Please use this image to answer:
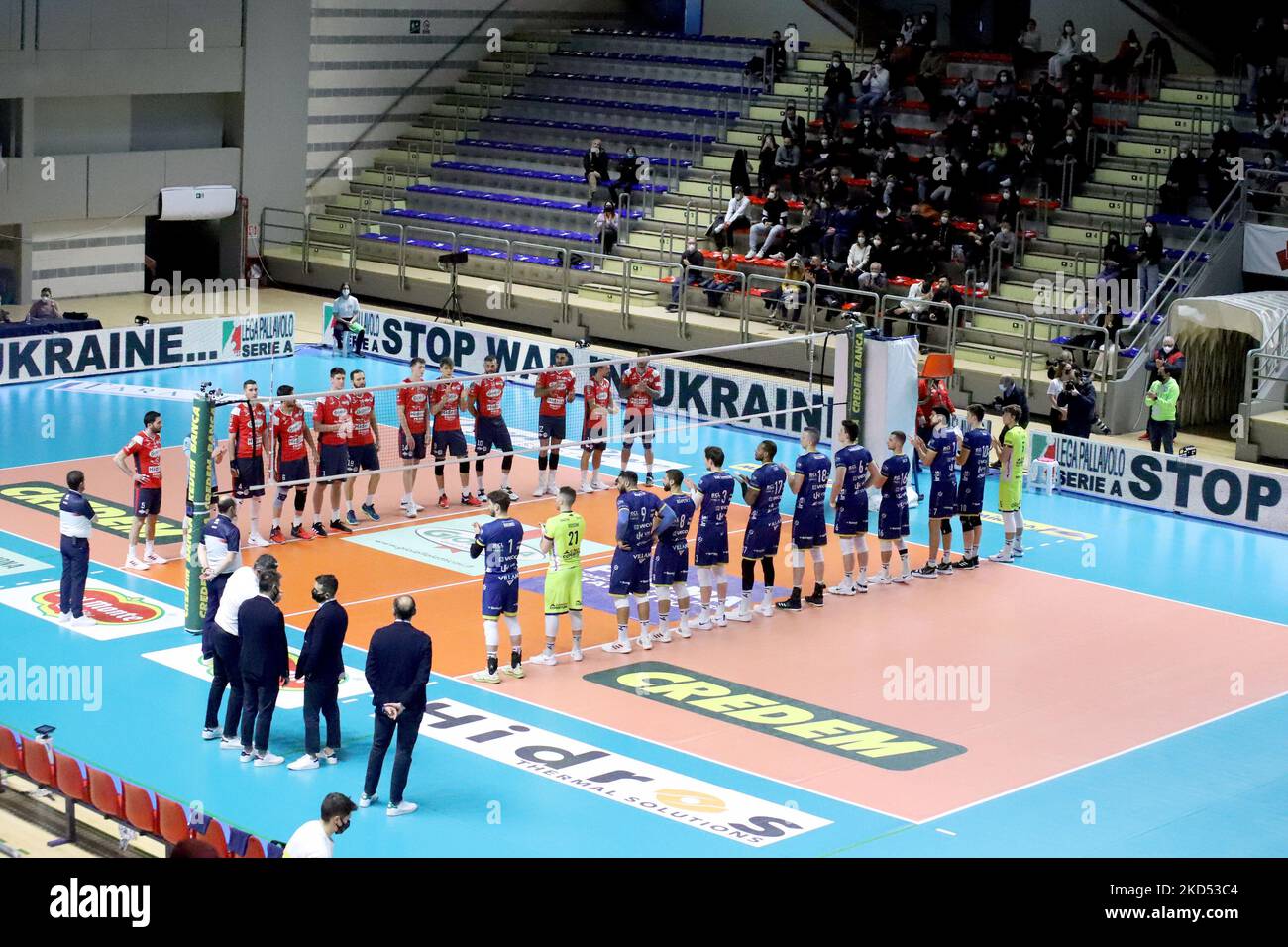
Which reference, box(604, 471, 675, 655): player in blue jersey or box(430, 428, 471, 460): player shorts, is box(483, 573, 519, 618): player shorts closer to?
box(604, 471, 675, 655): player in blue jersey

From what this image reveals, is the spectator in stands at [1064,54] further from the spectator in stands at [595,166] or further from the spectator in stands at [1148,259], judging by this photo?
the spectator in stands at [595,166]

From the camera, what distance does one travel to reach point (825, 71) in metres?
42.2

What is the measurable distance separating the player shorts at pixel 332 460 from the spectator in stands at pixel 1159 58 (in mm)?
21698

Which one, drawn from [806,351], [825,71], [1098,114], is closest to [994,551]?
[806,351]

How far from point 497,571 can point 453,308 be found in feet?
69.9

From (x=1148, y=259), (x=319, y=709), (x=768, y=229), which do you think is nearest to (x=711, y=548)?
(x=319, y=709)

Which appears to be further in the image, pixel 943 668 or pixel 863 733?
pixel 943 668

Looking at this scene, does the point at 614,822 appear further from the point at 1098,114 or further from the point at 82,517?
the point at 1098,114

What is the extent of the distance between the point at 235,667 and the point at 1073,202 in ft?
79.1

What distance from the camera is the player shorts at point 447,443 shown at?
24312 millimetres

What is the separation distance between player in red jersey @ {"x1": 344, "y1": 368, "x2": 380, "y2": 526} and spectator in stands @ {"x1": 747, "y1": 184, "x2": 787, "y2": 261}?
14.6m
